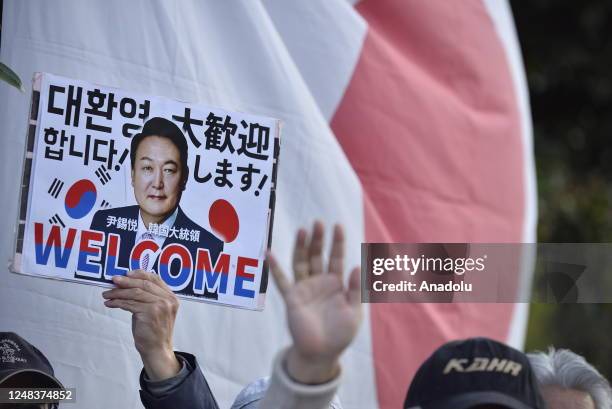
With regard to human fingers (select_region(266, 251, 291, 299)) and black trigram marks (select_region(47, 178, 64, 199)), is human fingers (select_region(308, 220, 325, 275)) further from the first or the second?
black trigram marks (select_region(47, 178, 64, 199))

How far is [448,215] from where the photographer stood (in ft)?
8.28

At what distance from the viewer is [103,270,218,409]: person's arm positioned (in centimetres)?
152

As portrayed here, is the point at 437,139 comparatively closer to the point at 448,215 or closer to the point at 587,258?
the point at 448,215

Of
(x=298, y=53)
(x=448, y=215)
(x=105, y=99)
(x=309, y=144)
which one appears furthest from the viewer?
(x=448, y=215)

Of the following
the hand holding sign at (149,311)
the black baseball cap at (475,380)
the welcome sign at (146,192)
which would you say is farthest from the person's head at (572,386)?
the hand holding sign at (149,311)

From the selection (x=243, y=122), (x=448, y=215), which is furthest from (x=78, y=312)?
(x=448, y=215)

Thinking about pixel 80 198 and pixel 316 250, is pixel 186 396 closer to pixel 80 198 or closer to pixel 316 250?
pixel 80 198

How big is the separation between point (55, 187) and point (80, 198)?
0.14 ft

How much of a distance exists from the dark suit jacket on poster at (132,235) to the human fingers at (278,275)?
0.37 m

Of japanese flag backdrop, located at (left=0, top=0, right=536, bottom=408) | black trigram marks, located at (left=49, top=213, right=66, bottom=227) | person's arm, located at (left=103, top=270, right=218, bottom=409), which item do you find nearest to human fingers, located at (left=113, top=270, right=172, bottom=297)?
person's arm, located at (left=103, top=270, right=218, bottom=409)

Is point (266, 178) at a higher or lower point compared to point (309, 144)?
lower

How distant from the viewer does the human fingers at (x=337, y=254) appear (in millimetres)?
1218

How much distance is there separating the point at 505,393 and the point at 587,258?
534 mm

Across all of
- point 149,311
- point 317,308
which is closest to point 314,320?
point 317,308
